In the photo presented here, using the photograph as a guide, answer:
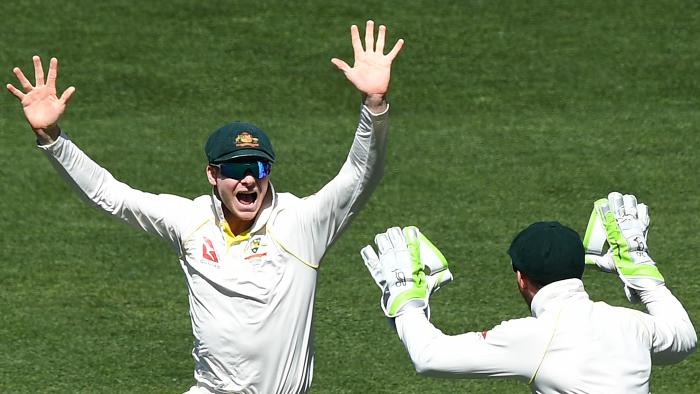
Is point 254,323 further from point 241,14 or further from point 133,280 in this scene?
point 241,14

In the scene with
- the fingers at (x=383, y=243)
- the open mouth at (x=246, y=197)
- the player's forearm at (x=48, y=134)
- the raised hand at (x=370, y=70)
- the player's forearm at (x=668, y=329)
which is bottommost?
the player's forearm at (x=668, y=329)

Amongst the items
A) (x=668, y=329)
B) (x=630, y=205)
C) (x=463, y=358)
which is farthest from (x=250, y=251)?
(x=668, y=329)

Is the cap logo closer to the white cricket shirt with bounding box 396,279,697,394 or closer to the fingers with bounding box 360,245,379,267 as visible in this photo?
the fingers with bounding box 360,245,379,267

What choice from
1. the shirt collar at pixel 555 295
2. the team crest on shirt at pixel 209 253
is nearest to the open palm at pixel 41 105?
the team crest on shirt at pixel 209 253

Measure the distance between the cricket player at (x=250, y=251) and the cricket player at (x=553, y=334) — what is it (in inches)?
28.4

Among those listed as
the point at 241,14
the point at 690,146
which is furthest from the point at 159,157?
the point at 690,146

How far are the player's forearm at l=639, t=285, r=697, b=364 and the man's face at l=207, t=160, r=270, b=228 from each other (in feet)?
5.57

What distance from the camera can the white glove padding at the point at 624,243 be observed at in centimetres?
521

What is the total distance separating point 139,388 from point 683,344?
442 centimetres

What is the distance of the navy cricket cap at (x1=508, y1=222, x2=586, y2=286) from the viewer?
190 inches

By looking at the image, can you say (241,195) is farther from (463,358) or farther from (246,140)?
(463,358)

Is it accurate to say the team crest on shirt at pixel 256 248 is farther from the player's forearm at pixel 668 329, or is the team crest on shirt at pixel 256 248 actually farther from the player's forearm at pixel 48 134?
the player's forearm at pixel 668 329

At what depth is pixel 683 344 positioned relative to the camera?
5.01 meters

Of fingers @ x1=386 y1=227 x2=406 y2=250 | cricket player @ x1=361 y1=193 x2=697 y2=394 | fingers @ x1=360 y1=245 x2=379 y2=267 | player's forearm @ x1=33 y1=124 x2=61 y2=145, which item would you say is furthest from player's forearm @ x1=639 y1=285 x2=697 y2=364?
player's forearm @ x1=33 y1=124 x2=61 y2=145
